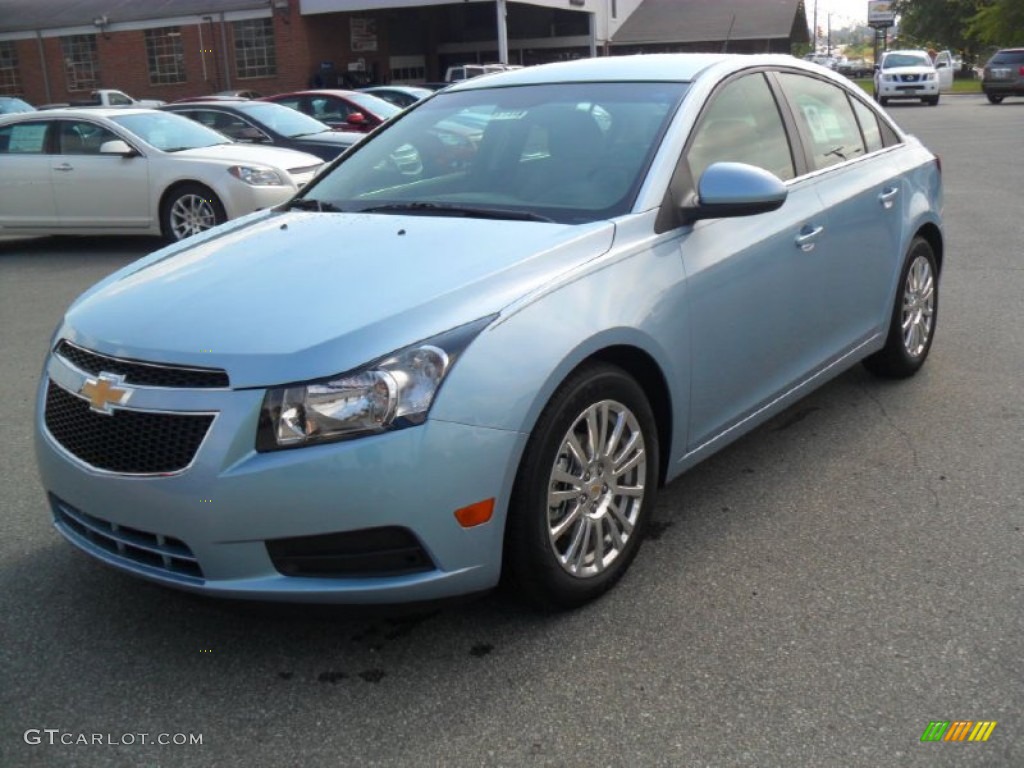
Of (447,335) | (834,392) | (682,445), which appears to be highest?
(447,335)

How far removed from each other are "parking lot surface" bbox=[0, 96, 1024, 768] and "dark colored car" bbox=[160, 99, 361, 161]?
965 cm

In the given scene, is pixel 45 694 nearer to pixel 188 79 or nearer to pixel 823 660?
pixel 823 660

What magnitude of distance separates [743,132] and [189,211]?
7.93 metres

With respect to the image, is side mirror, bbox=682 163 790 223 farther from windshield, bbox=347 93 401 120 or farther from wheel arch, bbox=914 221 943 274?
windshield, bbox=347 93 401 120

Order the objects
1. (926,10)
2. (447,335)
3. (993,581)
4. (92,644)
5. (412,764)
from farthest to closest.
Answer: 1. (926,10)
2. (993,581)
3. (92,644)
4. (447,335)
5. (412,764)

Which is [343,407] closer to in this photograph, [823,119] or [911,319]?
[823,119]

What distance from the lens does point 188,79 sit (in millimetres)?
40406

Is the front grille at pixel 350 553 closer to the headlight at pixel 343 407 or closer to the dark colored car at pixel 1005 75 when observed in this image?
the headlight at pixel 343 407

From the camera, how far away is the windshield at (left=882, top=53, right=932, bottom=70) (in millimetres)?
36547

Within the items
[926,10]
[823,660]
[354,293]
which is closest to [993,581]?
[823,660]

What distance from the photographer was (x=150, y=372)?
2984 mm

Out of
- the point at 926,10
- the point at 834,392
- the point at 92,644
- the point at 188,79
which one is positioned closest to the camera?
the point at 92,644

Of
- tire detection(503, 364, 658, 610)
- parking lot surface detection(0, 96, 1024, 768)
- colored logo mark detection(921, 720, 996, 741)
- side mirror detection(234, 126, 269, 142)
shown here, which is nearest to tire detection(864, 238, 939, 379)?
parking lot surface detection(0, 96, 1024, 768)

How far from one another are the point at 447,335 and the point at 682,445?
1164 millimetres
